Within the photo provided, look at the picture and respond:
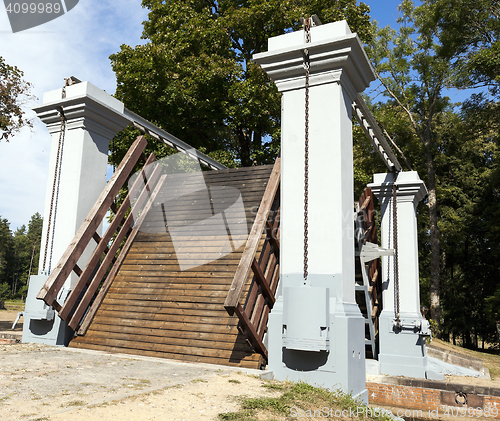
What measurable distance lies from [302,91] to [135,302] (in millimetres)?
4108

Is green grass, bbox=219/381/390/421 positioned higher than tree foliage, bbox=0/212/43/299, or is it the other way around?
tree foliage, bbox=0/212/43/299

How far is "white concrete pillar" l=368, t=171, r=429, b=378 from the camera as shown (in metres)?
8.57

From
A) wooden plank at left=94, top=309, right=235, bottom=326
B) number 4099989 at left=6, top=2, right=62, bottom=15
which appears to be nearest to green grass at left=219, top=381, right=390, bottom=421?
wooden plank at left=94, top=309, right=235, bottom=326

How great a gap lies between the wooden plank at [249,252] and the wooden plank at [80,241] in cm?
239

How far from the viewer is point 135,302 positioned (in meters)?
6.60

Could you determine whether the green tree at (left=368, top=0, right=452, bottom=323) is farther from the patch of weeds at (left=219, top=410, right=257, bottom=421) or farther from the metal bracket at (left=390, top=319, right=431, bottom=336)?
the patch of weeds at (left=219, top=410, right=257, bottom=421)

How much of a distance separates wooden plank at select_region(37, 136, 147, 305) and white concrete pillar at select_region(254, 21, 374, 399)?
122 inches

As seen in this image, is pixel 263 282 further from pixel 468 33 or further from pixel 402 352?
pixel 468 33

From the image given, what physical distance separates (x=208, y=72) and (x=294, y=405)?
1414 cm

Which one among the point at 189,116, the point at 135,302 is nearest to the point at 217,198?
the point at 135,302

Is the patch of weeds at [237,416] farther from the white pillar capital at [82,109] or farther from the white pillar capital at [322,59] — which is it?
the white pillar capital at [82,109]

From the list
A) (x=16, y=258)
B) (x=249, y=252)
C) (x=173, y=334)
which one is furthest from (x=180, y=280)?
(x=16, y=258)

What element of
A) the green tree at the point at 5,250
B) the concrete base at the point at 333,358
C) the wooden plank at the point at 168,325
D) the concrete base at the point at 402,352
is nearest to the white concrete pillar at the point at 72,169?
the wooden plank at the point at 168,325

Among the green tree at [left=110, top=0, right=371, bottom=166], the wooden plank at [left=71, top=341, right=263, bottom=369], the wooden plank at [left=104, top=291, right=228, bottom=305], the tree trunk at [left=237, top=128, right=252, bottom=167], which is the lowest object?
the wooden plank at [left=71, top=341, right=263, bottom=369]
